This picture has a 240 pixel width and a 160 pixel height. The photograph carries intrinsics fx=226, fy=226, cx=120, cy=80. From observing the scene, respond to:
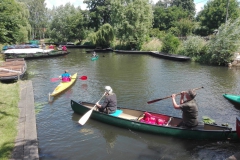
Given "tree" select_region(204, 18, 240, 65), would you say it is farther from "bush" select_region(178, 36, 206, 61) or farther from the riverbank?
the riverbank

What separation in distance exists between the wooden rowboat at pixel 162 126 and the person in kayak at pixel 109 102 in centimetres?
24

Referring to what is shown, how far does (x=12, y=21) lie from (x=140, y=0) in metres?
22.6

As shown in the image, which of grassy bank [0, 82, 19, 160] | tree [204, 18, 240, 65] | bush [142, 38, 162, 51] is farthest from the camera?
bush [142, 38, 162, 51]

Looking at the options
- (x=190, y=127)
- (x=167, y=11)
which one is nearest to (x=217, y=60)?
(x=190, y=127)

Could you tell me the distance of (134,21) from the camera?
40406mm

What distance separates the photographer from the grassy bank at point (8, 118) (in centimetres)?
673

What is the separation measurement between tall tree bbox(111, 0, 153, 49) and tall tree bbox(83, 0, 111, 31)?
68.3 ft

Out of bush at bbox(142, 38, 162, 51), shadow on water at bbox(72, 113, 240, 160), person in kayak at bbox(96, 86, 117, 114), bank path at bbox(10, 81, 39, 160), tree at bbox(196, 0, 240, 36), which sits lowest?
shadow on water at bbox(72, 113, 240, 160)

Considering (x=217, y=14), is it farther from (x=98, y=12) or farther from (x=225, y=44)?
(x=98, y=12)

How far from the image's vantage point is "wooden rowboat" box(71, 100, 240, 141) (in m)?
7.95

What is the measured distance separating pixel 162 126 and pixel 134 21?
112ft

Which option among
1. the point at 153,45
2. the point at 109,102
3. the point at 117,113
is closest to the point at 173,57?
the point at 153,45

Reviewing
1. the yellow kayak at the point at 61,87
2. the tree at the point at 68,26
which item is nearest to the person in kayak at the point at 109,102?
the yellow kayak at the point at 61,87

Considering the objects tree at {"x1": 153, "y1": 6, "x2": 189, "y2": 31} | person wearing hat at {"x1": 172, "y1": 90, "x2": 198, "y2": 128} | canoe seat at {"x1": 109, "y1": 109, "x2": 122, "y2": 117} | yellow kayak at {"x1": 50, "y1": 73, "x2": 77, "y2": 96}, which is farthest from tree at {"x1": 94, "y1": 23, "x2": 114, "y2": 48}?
person wearing hat at {"x1": 172, "y1": 90, "x2": 198, "y2": 128}
